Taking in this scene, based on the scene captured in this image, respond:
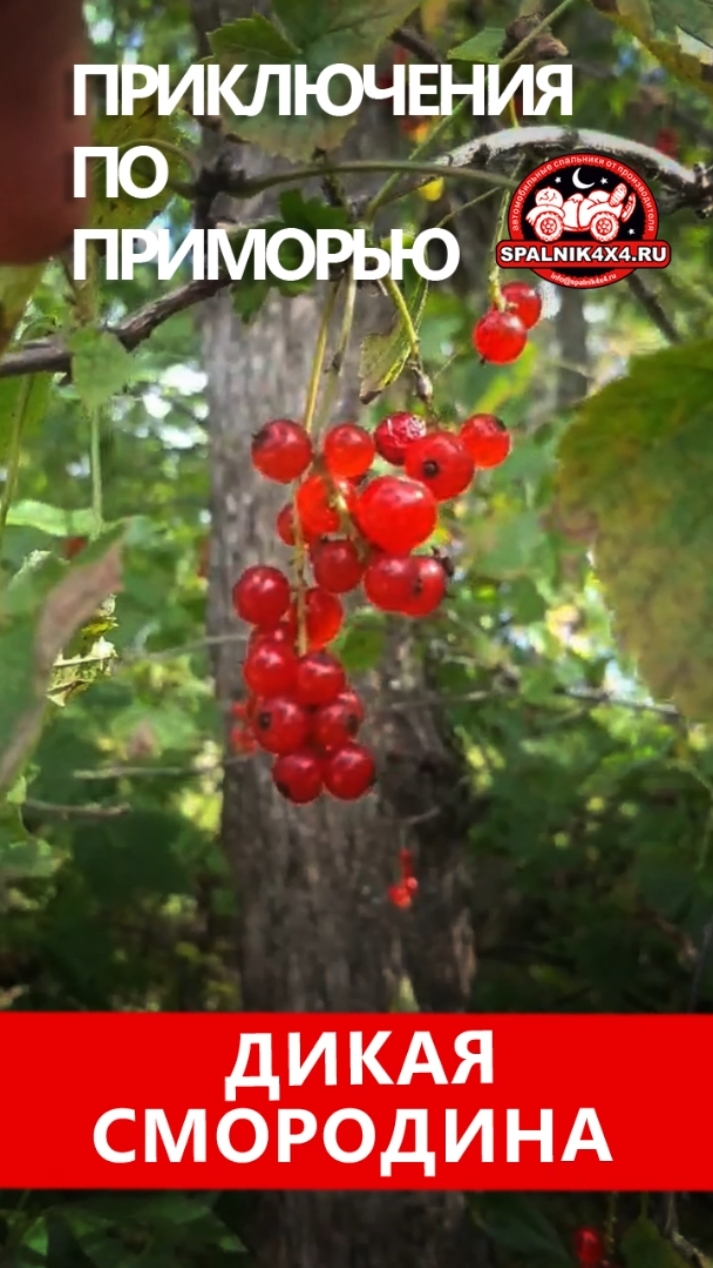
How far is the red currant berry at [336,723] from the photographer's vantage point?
1.48 feet

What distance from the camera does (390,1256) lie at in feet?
3.25

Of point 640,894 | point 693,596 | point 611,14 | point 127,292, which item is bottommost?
point 693,596

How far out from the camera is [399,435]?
45 centimetres

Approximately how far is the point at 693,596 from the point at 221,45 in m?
0.19

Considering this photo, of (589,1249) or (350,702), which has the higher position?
(350,702)

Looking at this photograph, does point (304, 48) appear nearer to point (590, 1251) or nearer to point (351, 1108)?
point (351, 1108)

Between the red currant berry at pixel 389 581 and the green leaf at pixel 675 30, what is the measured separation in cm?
18

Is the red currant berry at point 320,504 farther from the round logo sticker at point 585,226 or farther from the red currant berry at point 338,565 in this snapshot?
the round logo sticker at point 585,226

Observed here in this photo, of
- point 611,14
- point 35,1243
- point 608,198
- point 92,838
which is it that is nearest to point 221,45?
point 611,14

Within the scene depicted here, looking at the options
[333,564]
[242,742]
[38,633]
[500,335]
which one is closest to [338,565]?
[333,564]

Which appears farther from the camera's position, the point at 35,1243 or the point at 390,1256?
the point at 390,1256

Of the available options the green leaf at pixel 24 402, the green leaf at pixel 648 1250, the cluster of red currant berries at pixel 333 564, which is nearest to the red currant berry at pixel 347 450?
the cluster of red currant berries at pixel 333 564

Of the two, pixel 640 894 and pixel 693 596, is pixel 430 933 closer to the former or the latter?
pixel 640 894

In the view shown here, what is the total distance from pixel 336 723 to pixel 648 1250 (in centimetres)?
38
